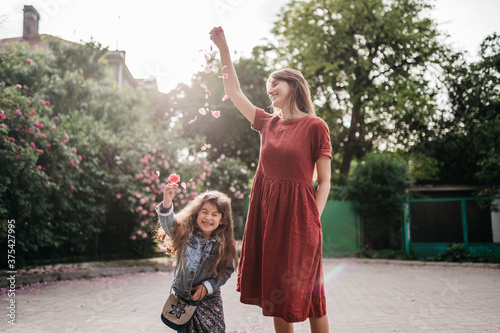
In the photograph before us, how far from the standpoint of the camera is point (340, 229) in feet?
46.2

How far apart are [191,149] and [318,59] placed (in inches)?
306

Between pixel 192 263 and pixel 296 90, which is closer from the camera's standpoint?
pixel 296 90

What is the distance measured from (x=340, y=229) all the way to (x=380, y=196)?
1.69 metres

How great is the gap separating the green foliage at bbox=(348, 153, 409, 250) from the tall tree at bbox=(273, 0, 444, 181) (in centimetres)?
456

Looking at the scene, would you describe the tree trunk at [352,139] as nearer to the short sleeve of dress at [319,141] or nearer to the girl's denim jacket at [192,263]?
the girl's denim jacket at [192,263]

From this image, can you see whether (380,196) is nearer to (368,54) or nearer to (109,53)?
(368,54)

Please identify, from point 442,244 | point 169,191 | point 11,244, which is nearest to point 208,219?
point 169,191

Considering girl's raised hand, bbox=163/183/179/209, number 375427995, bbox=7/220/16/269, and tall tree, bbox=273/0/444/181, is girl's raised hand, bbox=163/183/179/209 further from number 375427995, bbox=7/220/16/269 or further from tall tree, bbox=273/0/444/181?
tall tree, bbox=273/0/444/181

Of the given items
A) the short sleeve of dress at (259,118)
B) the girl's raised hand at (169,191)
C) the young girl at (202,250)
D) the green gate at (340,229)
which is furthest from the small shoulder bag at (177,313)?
the green gate at (340,229)

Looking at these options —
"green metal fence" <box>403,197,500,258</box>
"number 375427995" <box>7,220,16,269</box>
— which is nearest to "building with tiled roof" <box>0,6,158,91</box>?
"number 375427995" <box>7,220,16,269</box>

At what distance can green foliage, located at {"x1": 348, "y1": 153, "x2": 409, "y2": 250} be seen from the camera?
13.6 meters

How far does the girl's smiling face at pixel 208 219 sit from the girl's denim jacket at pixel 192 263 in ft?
0.27

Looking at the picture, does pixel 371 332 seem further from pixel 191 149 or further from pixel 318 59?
pixel 318 59

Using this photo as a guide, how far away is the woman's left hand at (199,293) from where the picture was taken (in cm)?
305
